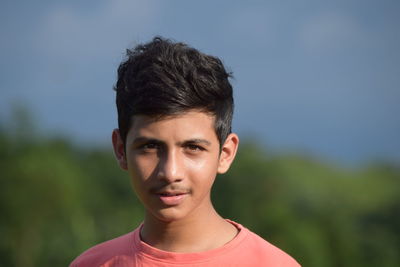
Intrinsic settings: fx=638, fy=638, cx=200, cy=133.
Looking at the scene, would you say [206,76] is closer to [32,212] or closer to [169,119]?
[169,119]

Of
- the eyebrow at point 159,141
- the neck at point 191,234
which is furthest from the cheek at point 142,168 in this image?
the neck at point 191,234

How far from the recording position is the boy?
162 inches

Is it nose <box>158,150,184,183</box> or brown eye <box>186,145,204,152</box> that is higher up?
brown eye <box>186,145,204,152</box>

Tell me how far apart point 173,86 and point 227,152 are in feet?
2.19

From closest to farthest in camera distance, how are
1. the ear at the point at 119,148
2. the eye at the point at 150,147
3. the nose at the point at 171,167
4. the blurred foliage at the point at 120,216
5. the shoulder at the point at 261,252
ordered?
the nose at the point at 171,167, the eye at the point at 150,147, the shoulder at the point at 261,252, the ear at the point at 119,148, the blurred foliage at the point at 120,216

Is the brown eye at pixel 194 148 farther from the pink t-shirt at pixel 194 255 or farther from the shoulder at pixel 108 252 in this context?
the shoulder at pixel 108 252

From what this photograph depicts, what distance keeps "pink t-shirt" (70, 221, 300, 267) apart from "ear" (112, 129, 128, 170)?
0.53m

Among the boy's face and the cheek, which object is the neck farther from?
the cheek

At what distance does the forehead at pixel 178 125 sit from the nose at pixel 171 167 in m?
0.13

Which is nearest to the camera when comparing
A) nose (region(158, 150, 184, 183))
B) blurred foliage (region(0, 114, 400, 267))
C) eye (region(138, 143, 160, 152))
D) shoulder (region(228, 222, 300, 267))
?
nose (region(158, 150, 184, 183))

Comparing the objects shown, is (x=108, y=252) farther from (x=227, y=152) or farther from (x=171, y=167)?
(x=227, y=152)

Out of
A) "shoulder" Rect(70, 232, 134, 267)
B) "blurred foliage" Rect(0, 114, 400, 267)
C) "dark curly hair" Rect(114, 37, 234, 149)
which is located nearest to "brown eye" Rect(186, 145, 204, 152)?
"dark curly hair" Rect(114, 37, 234, 149)

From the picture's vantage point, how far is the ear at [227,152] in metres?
4.44

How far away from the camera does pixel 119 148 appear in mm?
4543
